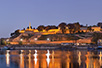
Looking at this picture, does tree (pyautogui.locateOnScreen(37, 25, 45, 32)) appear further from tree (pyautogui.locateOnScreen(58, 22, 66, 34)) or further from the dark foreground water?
the dark foreground water

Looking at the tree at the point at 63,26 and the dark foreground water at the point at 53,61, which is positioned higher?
the tree at the point at 63,26

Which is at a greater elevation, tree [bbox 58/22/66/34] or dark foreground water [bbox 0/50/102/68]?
tree [bbox 58/22/66/34]

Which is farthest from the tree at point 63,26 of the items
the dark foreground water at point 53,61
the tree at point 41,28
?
the dark foreground water at point 53,61

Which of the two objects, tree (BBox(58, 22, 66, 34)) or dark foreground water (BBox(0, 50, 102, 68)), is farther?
tree (BBox(58, 22, 66, 34))

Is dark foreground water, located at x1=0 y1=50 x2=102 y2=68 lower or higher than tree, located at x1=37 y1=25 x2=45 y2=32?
lower

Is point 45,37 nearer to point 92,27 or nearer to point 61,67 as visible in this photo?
point 92,27

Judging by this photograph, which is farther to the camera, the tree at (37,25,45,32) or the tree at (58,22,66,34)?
the tree at (37,25,45,32)

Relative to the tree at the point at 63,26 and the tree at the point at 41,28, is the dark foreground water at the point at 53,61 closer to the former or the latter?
the tree at the point at 63,26

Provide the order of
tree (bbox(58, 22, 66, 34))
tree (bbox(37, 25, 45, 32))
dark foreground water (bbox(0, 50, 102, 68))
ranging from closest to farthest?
1. dark foreground water (bbox(0, 50, 102, 68))
2. tree (bbox(58, 22, 66, 34))
3. tree (bbox(37, 25, 45, 32))

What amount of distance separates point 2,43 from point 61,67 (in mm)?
83952

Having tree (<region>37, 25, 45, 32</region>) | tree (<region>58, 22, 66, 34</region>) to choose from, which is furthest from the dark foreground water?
tree (<region>37, 25, 45, 32</region>)

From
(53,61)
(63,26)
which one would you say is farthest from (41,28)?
(53,61)

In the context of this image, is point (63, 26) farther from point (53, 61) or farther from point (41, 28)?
point (53, 61)

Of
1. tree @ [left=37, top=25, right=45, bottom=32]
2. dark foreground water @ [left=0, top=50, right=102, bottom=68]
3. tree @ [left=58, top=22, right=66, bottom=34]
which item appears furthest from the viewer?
tree @ [left=37, top=25, right=45, bottom=32]
